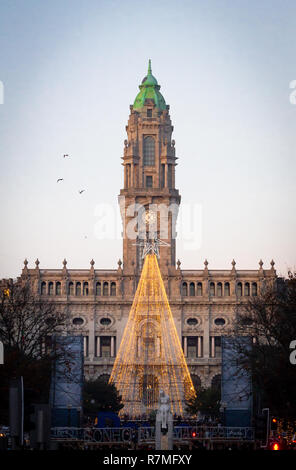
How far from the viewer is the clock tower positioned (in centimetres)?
18088

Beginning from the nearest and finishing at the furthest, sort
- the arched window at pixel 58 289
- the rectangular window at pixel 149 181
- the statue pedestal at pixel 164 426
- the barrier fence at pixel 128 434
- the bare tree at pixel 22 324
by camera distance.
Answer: the statue pedestal at pixel 164 426 < the barrier fence at pixel 128 434 < the bare tree at pixel 22 324 < the arched window at pixel 58 289 < the rectangular window at pixel 149 181

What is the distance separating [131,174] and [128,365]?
50695 millimetres

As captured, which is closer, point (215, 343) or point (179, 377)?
point (179, 377)

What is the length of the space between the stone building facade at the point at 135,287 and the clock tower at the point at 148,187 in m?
0.16

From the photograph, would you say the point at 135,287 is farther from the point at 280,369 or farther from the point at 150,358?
the point at 280,369

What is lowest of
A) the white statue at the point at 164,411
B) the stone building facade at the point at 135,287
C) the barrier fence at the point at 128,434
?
the barrier fence at the point at 128,434

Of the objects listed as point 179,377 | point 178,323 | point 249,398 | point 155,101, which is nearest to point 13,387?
point 249,398

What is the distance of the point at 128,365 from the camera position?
457 ft

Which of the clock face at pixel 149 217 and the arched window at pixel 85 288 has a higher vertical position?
the clock face at pixel 149 217

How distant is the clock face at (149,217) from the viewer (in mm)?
180750

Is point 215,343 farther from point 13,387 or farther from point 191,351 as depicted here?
point 13,387

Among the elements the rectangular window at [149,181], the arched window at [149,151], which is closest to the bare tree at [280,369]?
the rectangular window at [149,181]

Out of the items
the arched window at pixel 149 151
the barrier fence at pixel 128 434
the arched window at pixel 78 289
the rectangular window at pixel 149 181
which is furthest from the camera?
the arched window at pixel 149 151

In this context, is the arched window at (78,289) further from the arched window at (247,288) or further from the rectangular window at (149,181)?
the arched window at (247,288)
